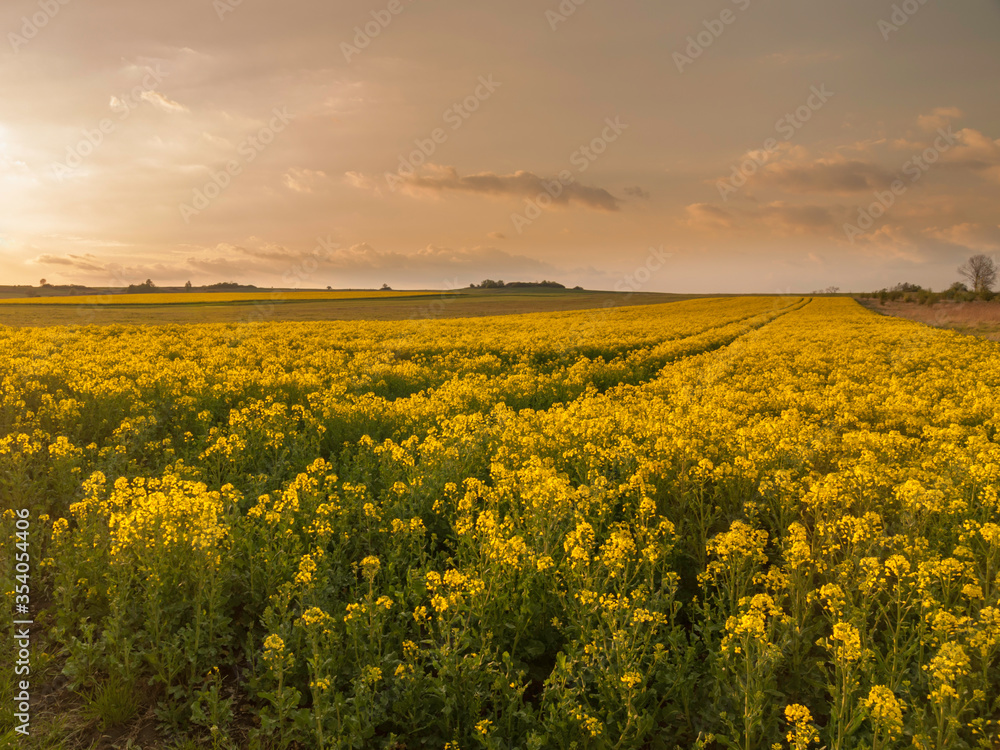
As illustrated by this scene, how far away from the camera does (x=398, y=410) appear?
9.70m

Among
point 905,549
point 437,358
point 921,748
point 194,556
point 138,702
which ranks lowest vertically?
point 138,702

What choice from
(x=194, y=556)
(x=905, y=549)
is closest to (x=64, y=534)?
(x=194, y=556)

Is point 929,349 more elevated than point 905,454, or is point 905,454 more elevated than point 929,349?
point 929,349

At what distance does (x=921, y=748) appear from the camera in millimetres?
2992

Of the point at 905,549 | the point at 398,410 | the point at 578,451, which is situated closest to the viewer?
the point at 905,549

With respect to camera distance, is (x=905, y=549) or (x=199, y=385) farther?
(x=199, y=385)

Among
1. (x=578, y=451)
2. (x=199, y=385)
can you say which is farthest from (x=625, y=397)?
(x=199, y=385)

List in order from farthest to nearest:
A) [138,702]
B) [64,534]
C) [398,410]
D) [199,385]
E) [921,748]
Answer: [199,385] → [398,410] → [64,534] → [138,702] → [921,748]

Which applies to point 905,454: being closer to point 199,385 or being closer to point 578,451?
point 578,451

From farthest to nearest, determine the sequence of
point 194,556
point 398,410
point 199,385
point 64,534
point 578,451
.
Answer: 1. point 199,385
2. point 398,410
3. point 578,451
4. point 64,534
5. point 194,556

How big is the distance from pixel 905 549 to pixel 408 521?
4.64 metres

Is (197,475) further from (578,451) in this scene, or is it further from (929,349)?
(929,349)

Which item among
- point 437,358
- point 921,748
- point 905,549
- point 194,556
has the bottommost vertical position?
point 921,748

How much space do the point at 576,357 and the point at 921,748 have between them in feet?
50.6
